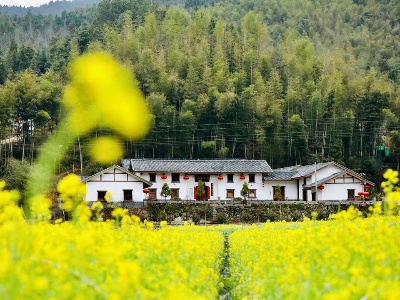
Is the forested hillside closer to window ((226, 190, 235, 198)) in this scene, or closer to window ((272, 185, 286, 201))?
window ((226, 190, 235, 198))

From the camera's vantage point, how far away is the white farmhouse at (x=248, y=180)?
3672 centimetres

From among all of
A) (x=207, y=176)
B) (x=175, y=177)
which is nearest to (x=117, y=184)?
(x=175, y=177)

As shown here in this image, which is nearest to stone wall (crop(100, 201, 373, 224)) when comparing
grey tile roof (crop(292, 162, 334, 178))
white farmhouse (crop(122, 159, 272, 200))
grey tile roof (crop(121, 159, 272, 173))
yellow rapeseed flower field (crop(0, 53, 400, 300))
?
grey tile roof (crop(292, 162, 334, 178))

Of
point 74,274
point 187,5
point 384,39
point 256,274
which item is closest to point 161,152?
point 256,274

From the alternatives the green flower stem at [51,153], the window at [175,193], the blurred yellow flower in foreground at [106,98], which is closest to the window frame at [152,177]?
the window at [175,193]

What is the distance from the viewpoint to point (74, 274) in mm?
3879

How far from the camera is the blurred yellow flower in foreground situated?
260cm

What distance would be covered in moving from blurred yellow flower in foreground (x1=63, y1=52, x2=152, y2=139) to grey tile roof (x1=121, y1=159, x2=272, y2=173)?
33.6 meters

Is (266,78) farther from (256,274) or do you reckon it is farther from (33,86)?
(256,274)

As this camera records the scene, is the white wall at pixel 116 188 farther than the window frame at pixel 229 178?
No

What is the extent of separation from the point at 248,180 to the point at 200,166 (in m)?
3.30

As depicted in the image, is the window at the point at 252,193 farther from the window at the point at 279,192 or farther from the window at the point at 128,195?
the window at the point at 128,195

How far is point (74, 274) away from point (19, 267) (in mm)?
354

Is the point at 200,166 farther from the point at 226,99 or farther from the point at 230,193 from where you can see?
the point at 226,99
